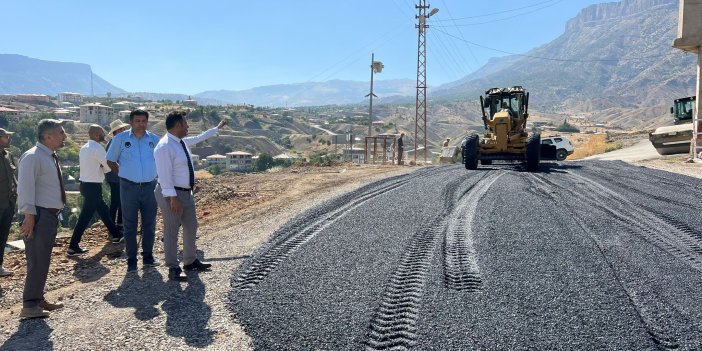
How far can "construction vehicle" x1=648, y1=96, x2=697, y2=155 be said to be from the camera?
20.0 metres

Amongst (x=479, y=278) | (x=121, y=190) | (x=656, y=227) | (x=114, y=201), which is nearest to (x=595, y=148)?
(x=656, y=227)

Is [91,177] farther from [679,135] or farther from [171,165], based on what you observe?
[679,135]

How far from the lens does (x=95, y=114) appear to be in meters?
120

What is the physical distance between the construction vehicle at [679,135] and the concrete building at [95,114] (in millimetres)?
115384

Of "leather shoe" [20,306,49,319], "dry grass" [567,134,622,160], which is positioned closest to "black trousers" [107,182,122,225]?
"leather shoe" [20,306,49,319]

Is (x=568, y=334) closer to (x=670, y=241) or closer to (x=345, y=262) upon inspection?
(x=345, y=262)

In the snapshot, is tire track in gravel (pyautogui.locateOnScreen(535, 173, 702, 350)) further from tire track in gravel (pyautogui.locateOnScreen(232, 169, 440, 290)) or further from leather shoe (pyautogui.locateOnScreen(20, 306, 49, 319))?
leather shoe (pyautogui.locateOnScreen(20, 306, 49, 319))

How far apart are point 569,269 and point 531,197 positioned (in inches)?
178

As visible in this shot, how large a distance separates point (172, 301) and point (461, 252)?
10.2 ft

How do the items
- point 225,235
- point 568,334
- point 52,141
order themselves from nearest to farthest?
point 568,334 < point 52,141 < point 225,235

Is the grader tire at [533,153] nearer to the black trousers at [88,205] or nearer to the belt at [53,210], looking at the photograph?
the black trousers at [88,205]

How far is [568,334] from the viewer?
150 inches

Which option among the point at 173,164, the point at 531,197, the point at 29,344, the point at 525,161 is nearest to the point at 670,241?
the point at 531,197

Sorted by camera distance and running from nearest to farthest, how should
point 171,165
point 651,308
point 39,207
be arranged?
point 651,308 → point 39,207 → point 171,165
